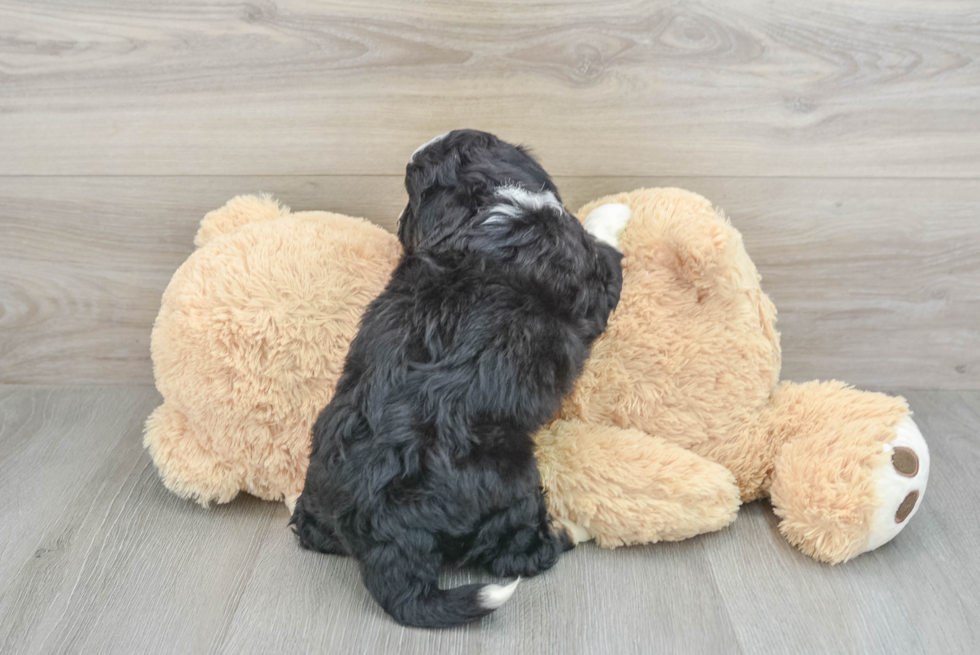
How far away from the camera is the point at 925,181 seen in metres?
1.35

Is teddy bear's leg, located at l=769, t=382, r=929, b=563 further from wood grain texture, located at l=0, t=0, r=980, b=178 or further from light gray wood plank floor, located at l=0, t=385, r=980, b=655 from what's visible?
wood grain texture, located at l=0, t=0, r=980, b=178

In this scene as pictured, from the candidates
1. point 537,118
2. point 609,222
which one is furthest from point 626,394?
point 537,118

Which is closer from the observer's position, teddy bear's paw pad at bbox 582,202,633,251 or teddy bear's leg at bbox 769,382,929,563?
teddy bear's leg at bbox 769,382,929,563

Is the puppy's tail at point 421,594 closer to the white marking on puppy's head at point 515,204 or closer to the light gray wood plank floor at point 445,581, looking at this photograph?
the light gray wood plank floor at point 445,581

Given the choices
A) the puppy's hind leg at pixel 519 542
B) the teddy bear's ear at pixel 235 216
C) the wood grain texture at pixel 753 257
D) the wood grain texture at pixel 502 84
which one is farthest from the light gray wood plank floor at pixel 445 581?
the wood grain texture at pixel 502 84

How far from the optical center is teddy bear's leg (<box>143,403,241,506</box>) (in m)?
1.16

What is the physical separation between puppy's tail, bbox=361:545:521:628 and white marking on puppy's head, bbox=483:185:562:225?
460 mm

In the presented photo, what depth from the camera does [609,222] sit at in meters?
1.17

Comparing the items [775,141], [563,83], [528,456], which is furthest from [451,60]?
[528,456]

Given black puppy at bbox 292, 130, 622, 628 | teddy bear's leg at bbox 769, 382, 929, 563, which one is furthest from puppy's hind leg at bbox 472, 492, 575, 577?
teddy bear's leg at bbox 769, 382, 929, 563

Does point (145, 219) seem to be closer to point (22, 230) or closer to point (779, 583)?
point (22, 230)

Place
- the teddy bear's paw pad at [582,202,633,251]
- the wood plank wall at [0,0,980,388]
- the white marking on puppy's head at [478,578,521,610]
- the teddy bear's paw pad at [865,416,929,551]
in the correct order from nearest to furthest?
the white marking on puppy's head at [478,578,521,610]
the teddy bear's paw pad at [865,416,929,551]
the teddy bear's paw pad at [582,202,633,251]
the wood plank wall at [0,0,980,388]

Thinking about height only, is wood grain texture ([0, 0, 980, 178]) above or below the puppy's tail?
above

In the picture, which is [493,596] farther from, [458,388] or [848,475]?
[848,475]
